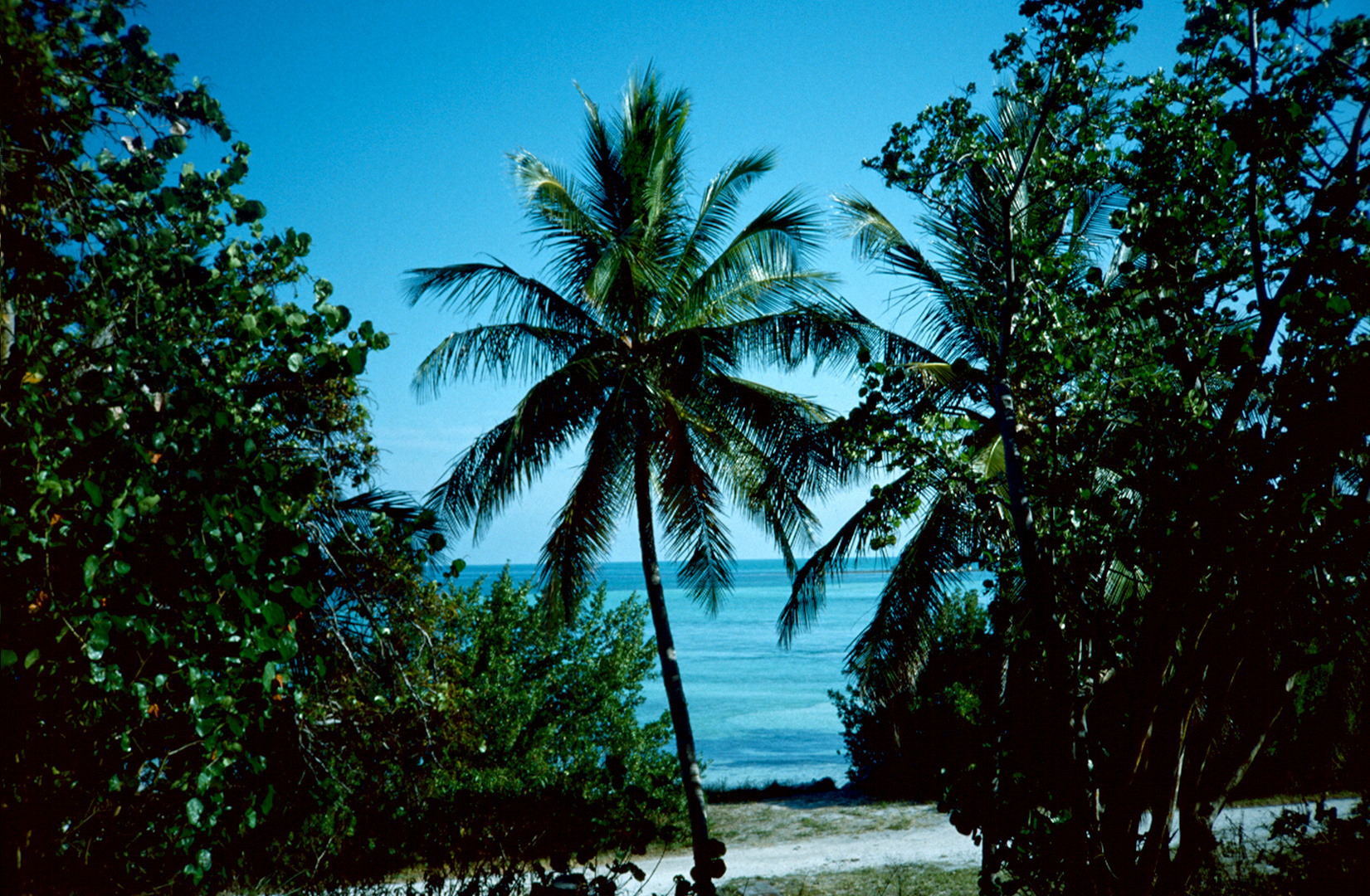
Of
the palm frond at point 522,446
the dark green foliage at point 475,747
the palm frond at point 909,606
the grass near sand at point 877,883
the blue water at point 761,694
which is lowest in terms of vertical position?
the blue water at point 761,694

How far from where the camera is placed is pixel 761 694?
41719mm

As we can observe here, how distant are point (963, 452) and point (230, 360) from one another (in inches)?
145

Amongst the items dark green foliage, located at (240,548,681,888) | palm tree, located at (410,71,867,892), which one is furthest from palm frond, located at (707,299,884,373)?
dark green foliage, located at (240,548,681,888)

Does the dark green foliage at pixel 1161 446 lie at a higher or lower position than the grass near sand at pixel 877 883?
higher

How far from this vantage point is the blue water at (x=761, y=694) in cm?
2719

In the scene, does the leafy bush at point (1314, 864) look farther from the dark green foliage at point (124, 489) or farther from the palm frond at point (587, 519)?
the palm frond at point (587, 519)

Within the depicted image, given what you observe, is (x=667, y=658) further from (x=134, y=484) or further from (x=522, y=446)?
(x=134, y=484)

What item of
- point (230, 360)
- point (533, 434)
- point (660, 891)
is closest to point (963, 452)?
point (230, 360)

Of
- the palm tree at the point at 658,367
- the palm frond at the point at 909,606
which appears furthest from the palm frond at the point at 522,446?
the palm frond at the point at 909,606

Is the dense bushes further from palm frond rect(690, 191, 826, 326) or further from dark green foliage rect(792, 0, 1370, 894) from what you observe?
palm frond rect(690, 191, 826, 326)

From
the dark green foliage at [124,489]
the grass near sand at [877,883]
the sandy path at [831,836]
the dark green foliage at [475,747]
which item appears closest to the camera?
the dark green foliage at [124,489]

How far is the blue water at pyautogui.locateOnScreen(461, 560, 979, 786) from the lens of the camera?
27188mm

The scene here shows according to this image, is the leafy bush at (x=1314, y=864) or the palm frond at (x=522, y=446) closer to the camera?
the leafy bush at (x=1314, y=864)

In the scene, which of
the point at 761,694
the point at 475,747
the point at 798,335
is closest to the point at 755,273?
the point at 798,335
